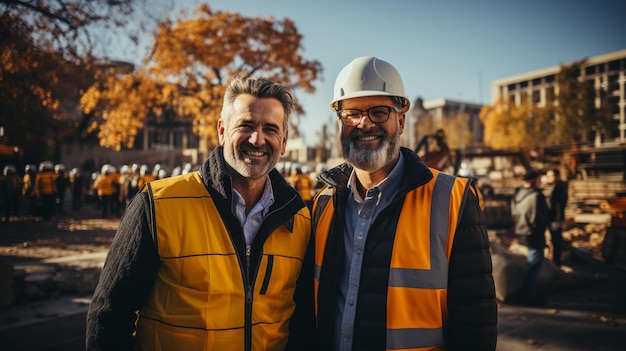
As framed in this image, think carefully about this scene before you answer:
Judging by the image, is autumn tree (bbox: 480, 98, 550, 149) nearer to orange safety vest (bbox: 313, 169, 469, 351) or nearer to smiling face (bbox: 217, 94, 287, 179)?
orange safety vest (bbox: 313, 169, 469, 351)

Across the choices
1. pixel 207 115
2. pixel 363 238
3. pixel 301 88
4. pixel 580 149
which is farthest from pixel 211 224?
pixel 580 149

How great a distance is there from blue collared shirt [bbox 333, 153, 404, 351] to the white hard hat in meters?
0.45

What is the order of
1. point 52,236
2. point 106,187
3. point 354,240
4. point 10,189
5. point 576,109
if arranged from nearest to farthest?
1. point 354,240
2. point 52,236
3. point 10,189
4. point 106,187
5. point 576,109

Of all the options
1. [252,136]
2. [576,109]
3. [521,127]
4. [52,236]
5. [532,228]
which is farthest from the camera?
[521,127]

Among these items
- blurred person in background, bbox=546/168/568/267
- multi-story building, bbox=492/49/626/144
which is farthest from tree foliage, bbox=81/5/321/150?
multi-story building, bbox=492/49/626/144

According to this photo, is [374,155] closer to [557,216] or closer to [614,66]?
[557,216]

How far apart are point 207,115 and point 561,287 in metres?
17.5

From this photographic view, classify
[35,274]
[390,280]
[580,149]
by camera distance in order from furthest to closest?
[580,149]
[35,274]
[390,280]

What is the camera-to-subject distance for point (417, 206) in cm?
204

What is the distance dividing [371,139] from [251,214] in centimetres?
87

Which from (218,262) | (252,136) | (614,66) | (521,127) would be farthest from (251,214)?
(614,66)

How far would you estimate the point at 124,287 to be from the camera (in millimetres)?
1915

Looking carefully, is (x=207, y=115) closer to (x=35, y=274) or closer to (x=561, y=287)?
(x=35, y=274)

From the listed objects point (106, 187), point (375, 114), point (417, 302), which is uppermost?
point (375, 114)
